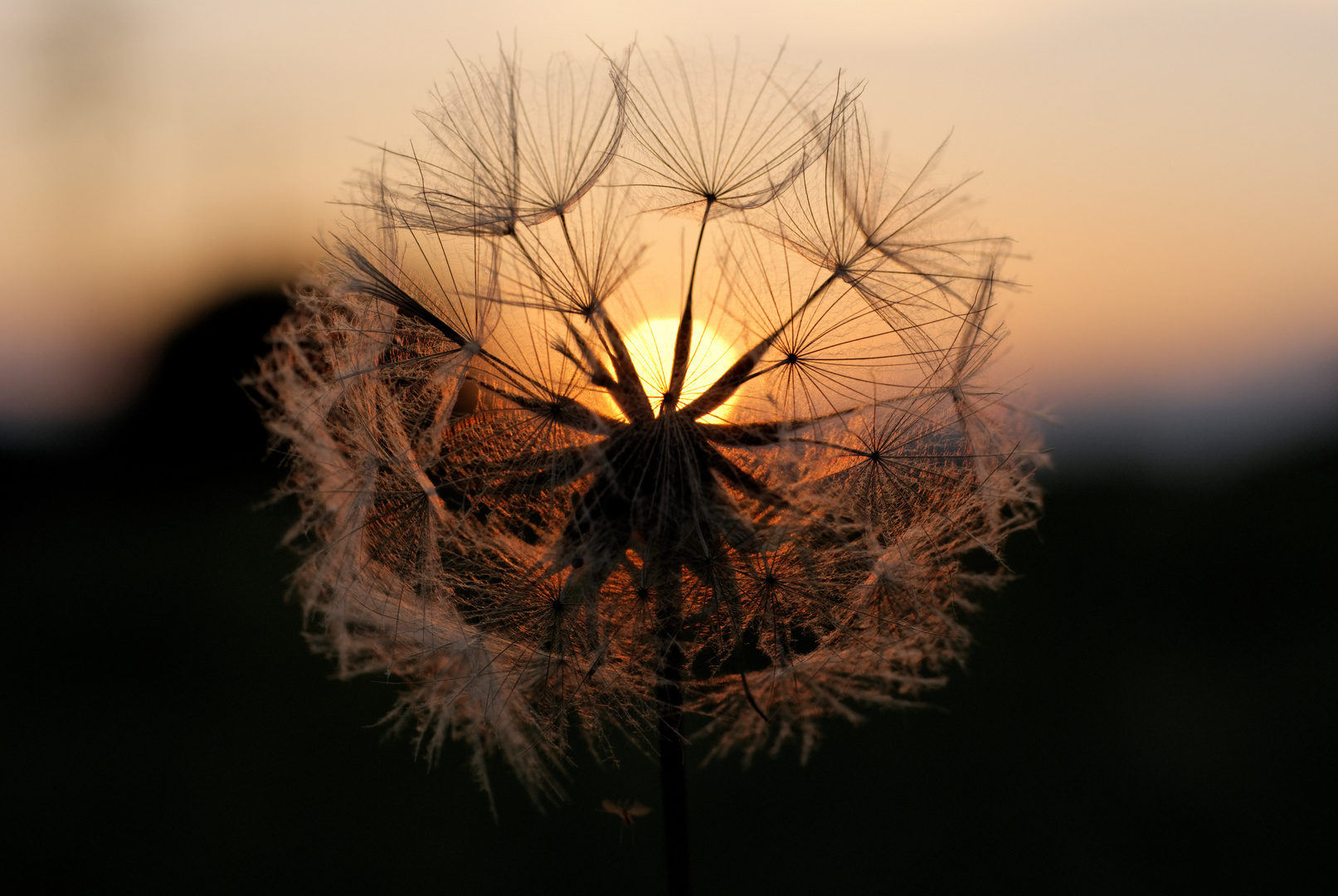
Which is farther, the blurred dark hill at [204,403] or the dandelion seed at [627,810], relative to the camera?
the blurred dark hill at [204,403]

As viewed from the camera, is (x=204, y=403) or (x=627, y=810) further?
(x=204, y=403)

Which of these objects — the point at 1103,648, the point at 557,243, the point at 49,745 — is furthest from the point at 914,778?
the point at 49,745

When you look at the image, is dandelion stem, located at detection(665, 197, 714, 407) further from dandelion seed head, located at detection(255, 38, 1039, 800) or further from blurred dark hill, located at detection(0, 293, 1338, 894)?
blurred dark hill, located at detection(0, 293, 1338, 894)

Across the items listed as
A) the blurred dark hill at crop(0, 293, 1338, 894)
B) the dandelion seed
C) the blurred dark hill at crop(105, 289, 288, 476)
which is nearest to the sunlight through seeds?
the dandelion seed

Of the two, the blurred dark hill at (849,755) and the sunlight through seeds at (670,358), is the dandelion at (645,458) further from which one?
the blurred dark hill at (849,755)

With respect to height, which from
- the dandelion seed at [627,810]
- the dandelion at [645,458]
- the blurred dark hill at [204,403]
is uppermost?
the blurred dark hill at [204,403]

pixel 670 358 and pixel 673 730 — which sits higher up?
pixel 670 358

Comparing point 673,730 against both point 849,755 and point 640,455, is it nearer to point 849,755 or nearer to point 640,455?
point 640,455

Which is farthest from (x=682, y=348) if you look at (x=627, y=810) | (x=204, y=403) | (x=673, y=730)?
(x=204, y=403)

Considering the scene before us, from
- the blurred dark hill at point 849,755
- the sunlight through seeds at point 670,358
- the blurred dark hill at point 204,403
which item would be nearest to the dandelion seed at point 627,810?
the sunlight through seeds at point 670,358
